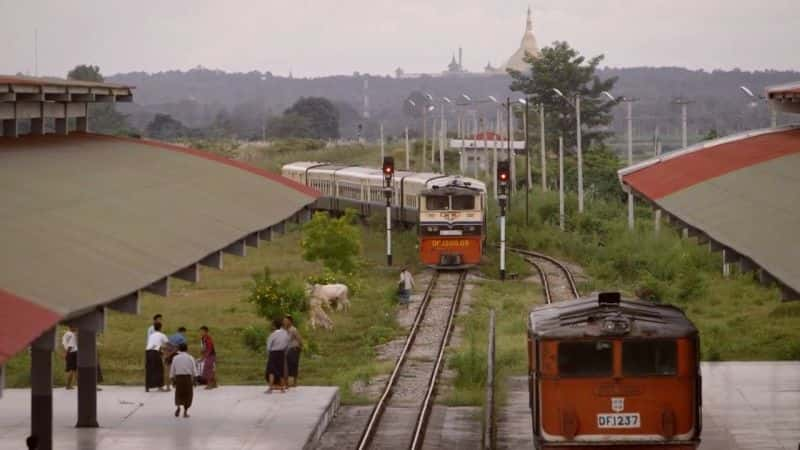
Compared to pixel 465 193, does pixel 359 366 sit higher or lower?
lower

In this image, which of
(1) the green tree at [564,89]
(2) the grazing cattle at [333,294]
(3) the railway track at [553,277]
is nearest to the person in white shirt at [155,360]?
(2) the grazing cattle at [333,294]

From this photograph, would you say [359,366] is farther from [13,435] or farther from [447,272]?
[447,272]

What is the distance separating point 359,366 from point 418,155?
8974 centimetres

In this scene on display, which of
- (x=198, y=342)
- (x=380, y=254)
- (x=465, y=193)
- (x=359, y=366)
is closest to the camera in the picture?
(x=359, y=366)

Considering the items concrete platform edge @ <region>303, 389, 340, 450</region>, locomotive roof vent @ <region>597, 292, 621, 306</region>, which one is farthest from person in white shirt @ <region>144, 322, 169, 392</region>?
locomotive roof vent @ <region>597, 292, 621, 306</region>

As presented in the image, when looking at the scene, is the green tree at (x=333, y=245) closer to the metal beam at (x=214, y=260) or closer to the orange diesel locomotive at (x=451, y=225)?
the orange diesel locomotive at (x=451, y=225)

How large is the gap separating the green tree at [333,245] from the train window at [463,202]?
3514 millimetres

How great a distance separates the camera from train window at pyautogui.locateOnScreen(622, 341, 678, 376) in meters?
17.5

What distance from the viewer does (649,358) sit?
57.5 feet

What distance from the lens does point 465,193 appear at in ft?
157

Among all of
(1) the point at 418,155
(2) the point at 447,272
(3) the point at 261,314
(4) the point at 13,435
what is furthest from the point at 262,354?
(1) the point at 418,155

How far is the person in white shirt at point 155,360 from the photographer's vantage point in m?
25.3

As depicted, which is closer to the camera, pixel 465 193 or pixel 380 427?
pixel 380 427

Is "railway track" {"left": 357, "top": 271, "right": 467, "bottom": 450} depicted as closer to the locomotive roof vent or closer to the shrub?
the shrub
